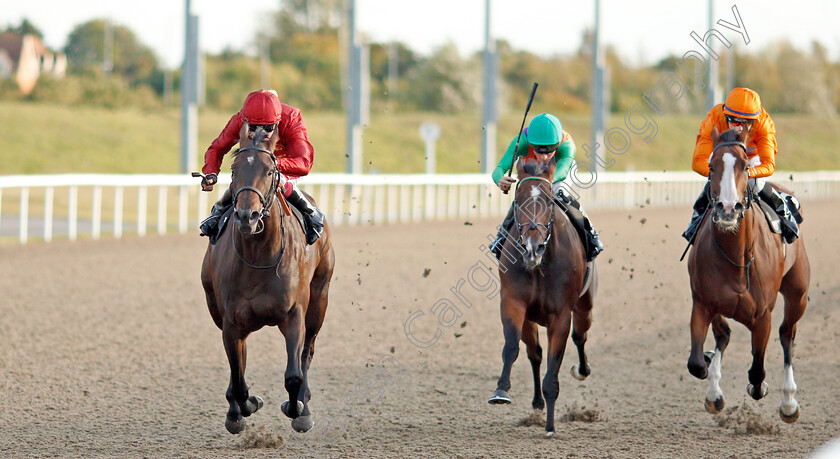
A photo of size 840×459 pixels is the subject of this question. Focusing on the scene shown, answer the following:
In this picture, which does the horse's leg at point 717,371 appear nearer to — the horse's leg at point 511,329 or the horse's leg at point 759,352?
the horse's leg at point 759,352

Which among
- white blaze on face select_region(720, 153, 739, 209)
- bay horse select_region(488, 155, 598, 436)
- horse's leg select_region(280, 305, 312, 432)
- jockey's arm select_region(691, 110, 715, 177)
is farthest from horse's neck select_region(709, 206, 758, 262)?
horse's leg select_region(280, 305, 312, 432)

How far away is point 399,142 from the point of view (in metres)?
49.4

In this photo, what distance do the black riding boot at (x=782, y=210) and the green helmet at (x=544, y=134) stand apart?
1392 mm

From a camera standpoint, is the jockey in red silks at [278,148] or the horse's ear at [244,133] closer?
the horse's ear at [244,133]

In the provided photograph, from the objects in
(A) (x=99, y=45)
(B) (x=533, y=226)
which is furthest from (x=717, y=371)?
(A) (x=99, y=45)

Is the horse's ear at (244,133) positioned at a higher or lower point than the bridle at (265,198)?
higher

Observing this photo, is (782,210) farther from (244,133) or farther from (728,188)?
(244,133)

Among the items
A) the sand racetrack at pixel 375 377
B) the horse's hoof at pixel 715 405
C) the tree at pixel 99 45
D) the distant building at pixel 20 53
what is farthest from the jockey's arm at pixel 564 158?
the tree at pixel 99 45

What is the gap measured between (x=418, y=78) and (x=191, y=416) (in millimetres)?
53827

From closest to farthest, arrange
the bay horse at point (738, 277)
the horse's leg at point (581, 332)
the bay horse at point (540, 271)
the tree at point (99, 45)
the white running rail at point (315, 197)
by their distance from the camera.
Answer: the bay horse at point (540, 271), the bay horse at point (738, 277), the horse's leg at point (581, 332), the white running rail at point (315, 197), the tree at point (99, 45)

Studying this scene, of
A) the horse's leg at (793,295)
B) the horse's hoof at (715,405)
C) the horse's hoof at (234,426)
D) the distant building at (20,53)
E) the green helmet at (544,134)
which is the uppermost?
the distant building at (20,53)

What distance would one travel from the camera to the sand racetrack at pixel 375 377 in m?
5.90

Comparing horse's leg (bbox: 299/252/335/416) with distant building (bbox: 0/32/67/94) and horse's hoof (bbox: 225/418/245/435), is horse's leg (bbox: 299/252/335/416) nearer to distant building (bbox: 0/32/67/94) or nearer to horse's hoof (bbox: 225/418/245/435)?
horse's hoof (bbox: 225/418/245/435)

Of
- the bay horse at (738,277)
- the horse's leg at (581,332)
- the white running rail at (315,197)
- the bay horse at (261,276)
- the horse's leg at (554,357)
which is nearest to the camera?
the bay horse at (261,276)
